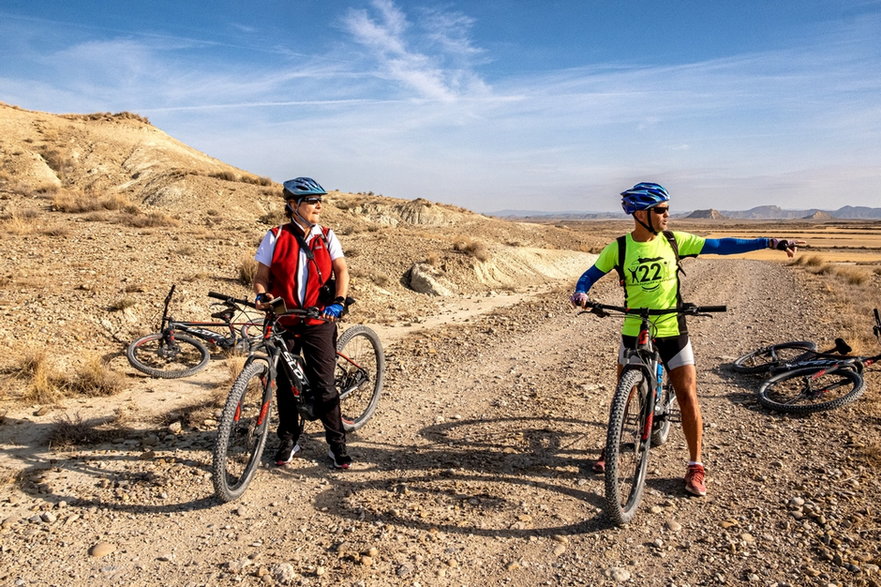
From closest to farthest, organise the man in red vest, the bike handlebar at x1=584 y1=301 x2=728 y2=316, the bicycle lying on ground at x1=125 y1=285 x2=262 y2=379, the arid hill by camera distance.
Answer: the bike handlebar at x1=584 y1=301 x2=728 y2=316
the man in red vest
the bicycle lying on ground at x1=125 y1=285 x2=262 y2=379
the arid hill

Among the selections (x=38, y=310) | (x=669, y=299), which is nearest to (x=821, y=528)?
(x=669, y=299)

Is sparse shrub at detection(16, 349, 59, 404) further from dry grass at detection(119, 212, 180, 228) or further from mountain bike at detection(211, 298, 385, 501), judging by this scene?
dry grass at detection(119, 212, 180, 228)

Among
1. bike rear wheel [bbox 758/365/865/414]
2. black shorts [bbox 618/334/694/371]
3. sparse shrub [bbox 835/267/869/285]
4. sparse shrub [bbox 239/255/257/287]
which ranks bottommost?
bike rear wheel [bbox 758/365/865/414]

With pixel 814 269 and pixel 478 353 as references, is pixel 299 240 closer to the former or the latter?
pixel 478 353

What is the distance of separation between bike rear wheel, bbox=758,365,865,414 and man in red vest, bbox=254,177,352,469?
17.1 feet

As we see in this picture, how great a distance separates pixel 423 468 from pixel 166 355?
5.55 metres

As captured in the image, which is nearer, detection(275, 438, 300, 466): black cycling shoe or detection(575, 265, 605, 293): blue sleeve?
detection(575, 265, 605, 293): blue sleeve

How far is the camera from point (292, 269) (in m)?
4.46

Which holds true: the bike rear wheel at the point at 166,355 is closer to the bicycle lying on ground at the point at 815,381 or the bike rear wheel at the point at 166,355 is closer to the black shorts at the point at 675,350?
the black shorts at the point at 675,350

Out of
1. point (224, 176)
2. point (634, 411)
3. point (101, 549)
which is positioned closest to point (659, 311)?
point (634, 411)

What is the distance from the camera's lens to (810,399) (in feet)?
20.9

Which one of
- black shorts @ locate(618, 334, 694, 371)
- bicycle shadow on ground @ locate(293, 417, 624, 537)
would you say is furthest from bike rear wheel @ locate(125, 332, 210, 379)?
black shorts @ locate(618, 334, 694, 371)

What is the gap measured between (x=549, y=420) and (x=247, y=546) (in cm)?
356

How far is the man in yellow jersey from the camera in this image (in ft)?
13.5
